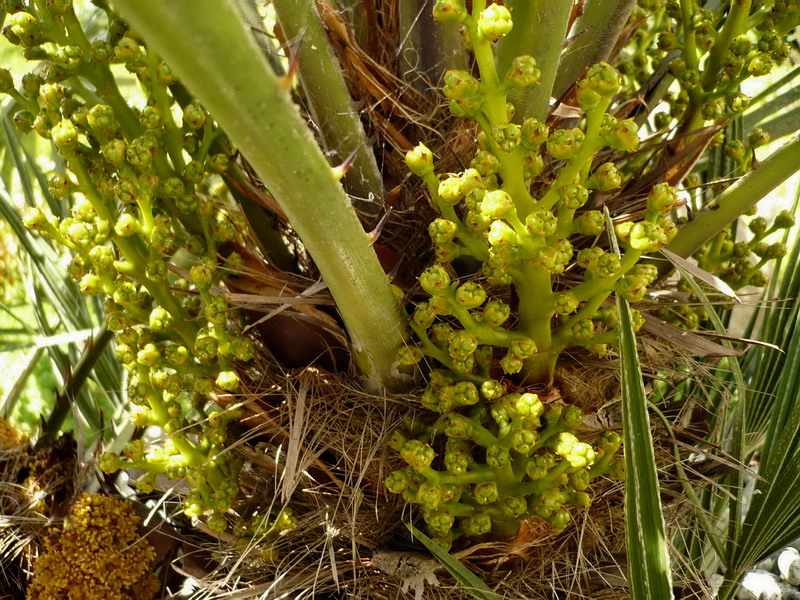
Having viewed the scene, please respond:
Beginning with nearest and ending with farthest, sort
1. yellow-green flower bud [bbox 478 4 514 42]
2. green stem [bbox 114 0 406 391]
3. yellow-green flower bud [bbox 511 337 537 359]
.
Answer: green stem [bbox 114 0 406 391], yellow-green flower bud [bbox 478 4 514 42], yellow-green flower bud [bbox 511 337 537 359]

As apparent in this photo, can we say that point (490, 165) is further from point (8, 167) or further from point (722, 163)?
point (8, 167)

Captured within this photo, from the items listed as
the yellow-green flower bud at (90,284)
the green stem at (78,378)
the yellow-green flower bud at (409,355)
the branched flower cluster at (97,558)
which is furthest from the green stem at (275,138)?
the green stem at (78,378)

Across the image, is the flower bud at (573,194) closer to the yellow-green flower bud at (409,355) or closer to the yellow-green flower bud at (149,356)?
the yellow-green flower bud at (409,355)

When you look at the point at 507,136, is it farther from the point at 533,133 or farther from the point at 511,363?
the point at 511,363

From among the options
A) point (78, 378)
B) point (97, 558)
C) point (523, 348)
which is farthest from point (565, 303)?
point (78, 378)

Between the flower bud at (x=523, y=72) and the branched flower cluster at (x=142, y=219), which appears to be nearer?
the flower bud at (x=523, y=72)

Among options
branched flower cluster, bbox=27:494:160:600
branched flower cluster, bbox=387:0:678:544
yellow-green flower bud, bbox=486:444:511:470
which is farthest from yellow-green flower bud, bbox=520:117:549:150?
branched flower cluster, bbox=27:494:160:600

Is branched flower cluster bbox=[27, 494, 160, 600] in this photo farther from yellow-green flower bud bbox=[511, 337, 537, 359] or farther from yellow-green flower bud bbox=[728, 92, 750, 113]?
yellow-green flower bud bbox=[728, 92, 750, 113]
